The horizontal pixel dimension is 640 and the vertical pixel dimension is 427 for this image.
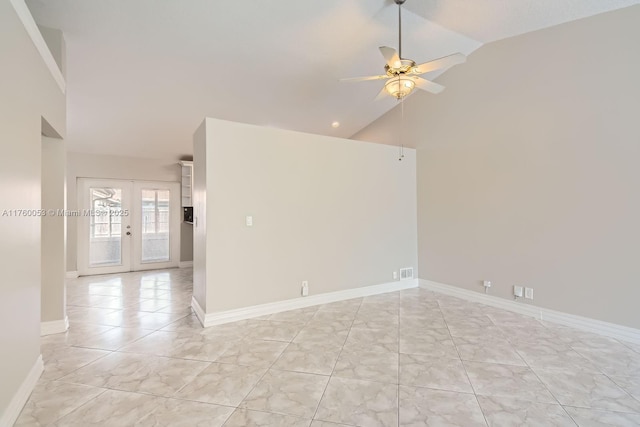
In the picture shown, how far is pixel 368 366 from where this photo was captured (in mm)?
2477

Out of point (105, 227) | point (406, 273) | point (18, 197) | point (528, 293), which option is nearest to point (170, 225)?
point (105, 227)

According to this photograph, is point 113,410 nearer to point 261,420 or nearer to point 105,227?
point 261,420

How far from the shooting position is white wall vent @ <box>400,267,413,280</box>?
4.91m

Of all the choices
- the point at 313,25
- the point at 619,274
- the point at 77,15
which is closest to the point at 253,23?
the point at 313,25

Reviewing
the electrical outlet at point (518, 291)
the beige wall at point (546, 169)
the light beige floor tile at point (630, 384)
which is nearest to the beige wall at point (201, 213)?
the beige wall at point (546, 169)

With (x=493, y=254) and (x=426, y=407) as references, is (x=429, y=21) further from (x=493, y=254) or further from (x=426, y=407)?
(x=426, y=407)

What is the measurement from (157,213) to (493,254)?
6.93 metres

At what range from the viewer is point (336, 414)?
189 centimetres

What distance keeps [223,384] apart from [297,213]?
225 cm

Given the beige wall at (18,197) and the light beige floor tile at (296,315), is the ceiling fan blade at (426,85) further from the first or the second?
the beige wall at (18,197)

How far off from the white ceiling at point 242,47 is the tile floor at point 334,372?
10.1 ft

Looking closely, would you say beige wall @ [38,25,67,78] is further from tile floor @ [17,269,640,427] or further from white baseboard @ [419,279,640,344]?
white baseboard @ [419,279,640,344]

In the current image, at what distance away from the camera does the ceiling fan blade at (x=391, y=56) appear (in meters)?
2.59

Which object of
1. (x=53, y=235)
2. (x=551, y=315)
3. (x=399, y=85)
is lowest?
(x=551, y=315)
